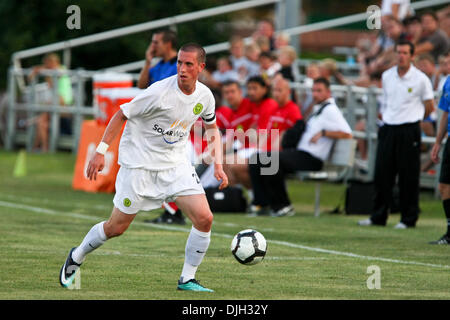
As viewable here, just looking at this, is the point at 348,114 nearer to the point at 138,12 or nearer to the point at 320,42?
the point at 138,12

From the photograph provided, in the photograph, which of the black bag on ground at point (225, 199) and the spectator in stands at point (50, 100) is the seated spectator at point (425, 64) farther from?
the spectator in stands at point (50, 100)

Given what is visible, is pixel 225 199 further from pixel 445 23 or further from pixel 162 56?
pixel 445 23

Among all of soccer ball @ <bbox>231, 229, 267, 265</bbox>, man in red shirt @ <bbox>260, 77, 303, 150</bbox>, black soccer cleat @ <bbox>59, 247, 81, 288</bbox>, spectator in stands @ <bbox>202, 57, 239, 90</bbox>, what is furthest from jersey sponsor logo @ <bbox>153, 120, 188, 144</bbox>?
spectator in stands @ <bbox>202, 57, 239, 90</bbox>

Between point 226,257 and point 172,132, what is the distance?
2.34 metres

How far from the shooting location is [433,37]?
18.5 m

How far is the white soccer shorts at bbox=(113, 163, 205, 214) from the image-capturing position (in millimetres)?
8578

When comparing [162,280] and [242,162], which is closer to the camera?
[162,280]

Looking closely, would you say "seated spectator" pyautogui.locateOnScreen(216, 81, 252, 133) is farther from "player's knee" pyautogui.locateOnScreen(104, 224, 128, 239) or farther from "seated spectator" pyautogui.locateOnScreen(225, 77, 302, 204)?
"player's knee" pyautogui.locateOnScreen(104, 224, 128, 239)

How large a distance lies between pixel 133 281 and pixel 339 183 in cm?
1056

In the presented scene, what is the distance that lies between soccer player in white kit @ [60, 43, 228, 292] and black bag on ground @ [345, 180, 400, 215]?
6715mm

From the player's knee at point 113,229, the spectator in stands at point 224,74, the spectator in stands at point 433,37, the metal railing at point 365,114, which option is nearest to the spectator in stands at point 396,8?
the spectator in stands at point 433,37
